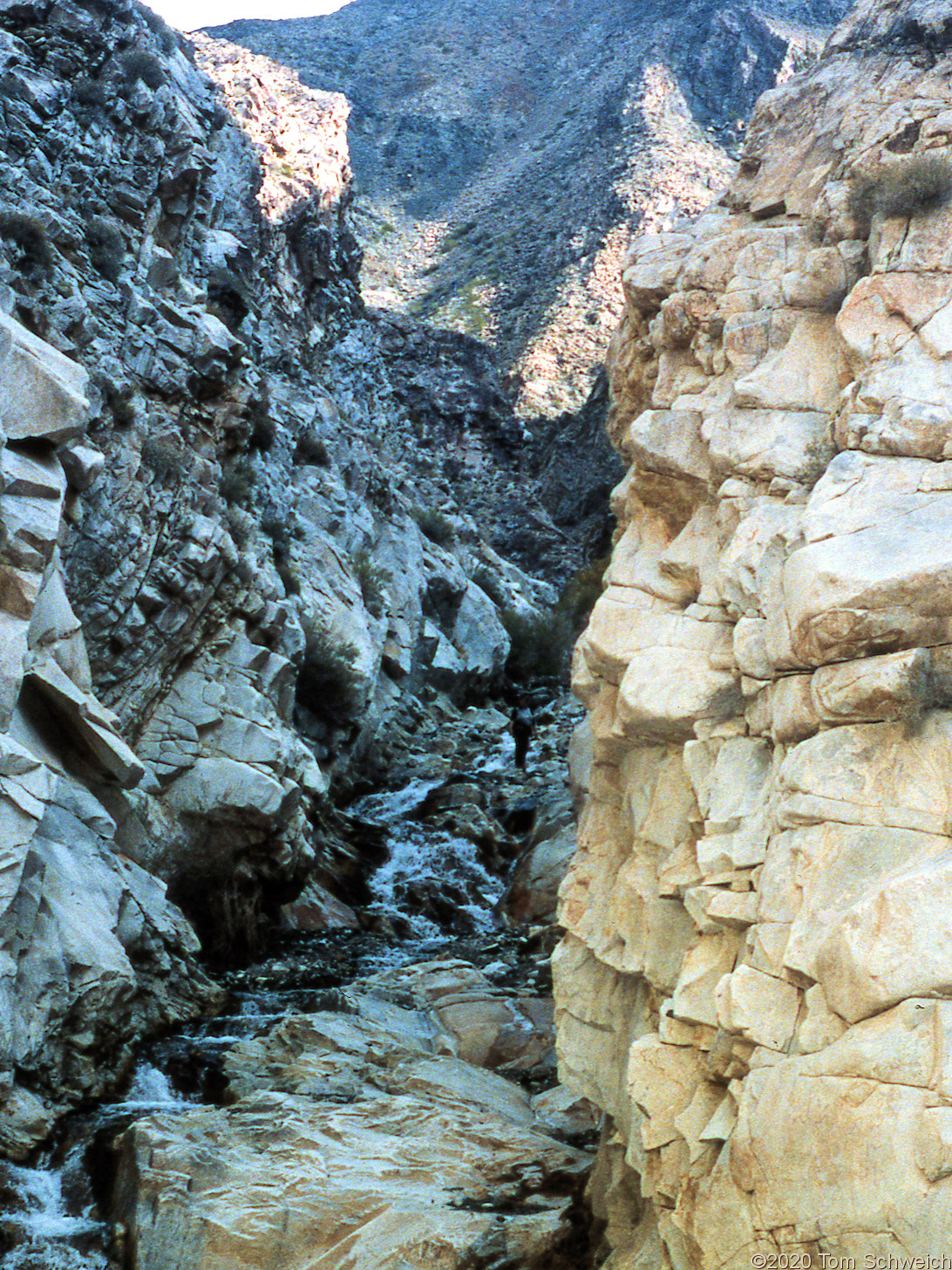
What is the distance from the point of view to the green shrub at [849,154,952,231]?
8086 mm

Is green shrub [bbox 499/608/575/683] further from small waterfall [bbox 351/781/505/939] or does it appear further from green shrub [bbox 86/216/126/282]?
green shrub [bbox 86/216/126/282]

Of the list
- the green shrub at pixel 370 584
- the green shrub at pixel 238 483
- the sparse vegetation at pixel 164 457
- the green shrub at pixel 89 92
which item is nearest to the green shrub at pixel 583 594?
the green shrub at pixel 370 584

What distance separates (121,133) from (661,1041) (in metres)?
20.1

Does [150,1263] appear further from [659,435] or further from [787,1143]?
[659,435]

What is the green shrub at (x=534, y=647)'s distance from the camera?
35.4m

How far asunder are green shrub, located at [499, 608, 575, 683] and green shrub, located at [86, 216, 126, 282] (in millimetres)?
17980

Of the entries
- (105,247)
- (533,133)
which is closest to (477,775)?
(105,247)

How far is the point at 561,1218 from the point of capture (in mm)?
8719

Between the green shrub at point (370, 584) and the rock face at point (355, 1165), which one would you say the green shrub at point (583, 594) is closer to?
the green shrub at point (370, 584)

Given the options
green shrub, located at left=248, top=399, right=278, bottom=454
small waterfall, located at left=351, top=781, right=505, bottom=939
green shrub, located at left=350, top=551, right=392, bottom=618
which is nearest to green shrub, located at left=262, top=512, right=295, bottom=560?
green shrub, located at left=248, top=399, right=278, bottom=454

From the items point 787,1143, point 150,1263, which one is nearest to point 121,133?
point 150,1263

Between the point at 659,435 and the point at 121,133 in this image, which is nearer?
the point at 659,435

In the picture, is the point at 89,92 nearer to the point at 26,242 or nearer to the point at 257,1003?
the point at 26,242

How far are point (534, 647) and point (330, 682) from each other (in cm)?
1393
